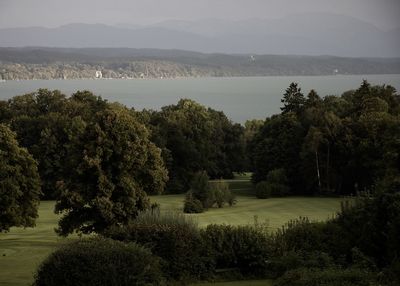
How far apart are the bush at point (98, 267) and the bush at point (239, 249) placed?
3.18 m

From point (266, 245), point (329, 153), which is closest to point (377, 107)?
point (329, 153)

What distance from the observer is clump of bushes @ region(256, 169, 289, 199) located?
59750mm

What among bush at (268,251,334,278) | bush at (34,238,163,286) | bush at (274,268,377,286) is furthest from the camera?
bush at (268,251,334,278)

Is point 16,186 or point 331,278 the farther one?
point 16,186

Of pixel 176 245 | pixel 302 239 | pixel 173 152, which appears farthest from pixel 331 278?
pixel 173 152

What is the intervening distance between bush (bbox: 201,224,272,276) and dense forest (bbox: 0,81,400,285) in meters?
0.04

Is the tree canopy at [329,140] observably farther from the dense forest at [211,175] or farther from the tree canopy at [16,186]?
the tree canopy at [16,186]

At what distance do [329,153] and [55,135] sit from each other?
28.7 m

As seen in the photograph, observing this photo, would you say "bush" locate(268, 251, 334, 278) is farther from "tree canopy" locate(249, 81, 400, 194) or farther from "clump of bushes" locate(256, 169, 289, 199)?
"clump of bushes" locate(256, 169, 289, 199)

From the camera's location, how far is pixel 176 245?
16984mm

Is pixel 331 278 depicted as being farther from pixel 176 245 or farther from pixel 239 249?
pixel 176 245

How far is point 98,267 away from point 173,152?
58.2m

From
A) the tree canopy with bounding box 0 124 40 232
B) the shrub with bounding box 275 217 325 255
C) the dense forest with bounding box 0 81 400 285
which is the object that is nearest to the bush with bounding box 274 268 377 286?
the dense forest with bounding box 0 81 400 285

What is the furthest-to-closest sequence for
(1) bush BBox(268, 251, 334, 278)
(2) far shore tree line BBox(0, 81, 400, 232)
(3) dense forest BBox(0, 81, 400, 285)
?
(2) far shore tree line BBox(0, 81, 400, 232) → (3) dense forest BBox(0, 81, 400, 285) → (1) bush BBox(268, 251, 334, 278)
